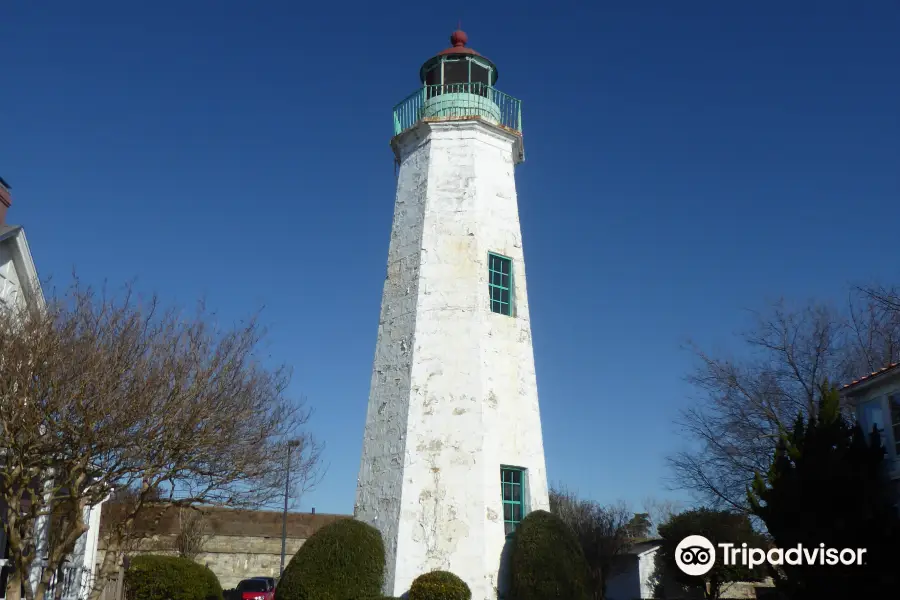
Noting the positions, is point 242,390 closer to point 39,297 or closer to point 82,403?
point 82,403

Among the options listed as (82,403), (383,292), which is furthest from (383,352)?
(82,403)

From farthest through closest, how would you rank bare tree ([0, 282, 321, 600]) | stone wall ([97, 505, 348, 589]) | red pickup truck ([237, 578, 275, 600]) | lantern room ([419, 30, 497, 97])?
stone wall ([97, 505, 348, 589]) → red pickup truck ([237, 578, 275, 600]) → lantern room ([419, 30, 497, 97]) → bare tree ([0, 282, 321, 600])

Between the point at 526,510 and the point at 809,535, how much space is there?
5563mm

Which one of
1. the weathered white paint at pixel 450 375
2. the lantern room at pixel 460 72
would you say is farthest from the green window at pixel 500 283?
the lantern room at pixel 460 72

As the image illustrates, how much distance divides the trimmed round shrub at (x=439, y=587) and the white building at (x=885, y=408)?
8931mm

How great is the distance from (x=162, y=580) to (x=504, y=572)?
8.43 metres

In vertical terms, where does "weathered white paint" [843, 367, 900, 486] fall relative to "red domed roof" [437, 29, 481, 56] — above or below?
below

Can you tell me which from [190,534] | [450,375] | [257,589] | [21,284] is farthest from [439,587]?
[190,534]

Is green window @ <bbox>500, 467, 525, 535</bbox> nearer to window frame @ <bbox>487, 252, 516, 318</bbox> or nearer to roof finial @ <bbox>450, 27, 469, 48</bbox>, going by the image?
window frame @ <bbox>487, 252, 516, 318</bbox>

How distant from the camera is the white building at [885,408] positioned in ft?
52.2

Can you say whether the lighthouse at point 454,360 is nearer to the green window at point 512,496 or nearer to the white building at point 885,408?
the green window at point 512,496

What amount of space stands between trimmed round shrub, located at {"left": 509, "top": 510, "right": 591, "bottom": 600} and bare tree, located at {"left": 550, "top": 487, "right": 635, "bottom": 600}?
566 inches

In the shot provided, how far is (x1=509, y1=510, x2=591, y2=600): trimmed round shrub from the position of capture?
15.0m

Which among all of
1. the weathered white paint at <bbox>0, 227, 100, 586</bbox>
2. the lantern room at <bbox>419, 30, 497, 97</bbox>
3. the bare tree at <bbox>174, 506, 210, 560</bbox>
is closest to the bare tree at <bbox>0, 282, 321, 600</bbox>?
the weathered white paint at <bbox>0, 227, 100, 586</bbox>
